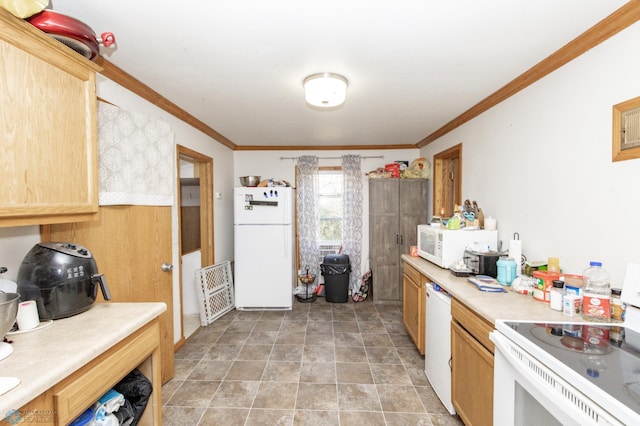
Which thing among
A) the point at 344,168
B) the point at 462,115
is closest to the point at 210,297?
the point at 344,168

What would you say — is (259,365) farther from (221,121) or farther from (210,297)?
(221,121)

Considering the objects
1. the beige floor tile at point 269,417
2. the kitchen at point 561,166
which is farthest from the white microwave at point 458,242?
the beige floor tile at point 269,417

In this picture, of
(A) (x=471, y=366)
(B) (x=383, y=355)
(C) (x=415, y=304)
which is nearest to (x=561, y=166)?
(A) (x=471, y=366)

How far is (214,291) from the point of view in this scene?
351 centimetres

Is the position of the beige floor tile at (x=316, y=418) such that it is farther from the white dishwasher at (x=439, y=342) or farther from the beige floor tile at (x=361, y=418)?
the white dishwasher at (x=439, y=342)

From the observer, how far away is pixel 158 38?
1.54m

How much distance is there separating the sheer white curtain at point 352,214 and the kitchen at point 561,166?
1782 millimetres

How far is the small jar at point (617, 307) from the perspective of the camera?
52.4 inches

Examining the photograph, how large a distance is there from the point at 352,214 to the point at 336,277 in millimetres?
991

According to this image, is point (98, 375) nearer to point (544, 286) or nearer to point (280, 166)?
point (544, 286)

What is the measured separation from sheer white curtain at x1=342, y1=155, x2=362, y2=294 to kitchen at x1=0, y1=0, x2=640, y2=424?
1.78m

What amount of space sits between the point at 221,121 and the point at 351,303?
2972mm

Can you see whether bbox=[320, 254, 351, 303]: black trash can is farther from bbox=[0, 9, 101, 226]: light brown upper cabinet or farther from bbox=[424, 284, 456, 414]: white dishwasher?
bbox=[0, 9, 101, 226]: light brown upper cabinet

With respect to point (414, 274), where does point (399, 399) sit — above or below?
below
